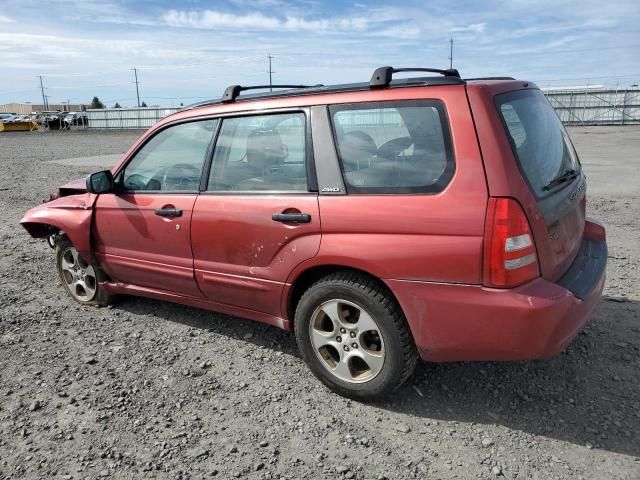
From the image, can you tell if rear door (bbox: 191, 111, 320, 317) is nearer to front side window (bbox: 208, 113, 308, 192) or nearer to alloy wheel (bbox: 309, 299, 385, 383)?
front side window (bbox: 208, 113, 308, 192)

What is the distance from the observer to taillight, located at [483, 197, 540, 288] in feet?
8.34

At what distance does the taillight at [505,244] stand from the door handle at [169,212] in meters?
2.10

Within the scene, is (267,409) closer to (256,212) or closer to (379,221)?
(256,212)

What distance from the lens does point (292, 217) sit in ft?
10.3

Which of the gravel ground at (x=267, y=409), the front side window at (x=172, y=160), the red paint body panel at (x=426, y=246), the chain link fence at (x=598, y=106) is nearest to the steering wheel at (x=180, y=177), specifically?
the front side window at (x=172, y=160)

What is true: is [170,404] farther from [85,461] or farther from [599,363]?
[599,363]

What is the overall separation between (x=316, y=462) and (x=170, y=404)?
102 cm

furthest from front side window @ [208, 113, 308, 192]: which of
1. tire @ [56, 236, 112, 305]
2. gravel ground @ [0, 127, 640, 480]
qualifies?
tire @ [56, 236, 112, 305]

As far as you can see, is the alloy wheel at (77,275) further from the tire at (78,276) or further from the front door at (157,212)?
the front door at (157,212)

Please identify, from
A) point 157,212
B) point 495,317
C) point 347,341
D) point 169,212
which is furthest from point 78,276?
point 495,317

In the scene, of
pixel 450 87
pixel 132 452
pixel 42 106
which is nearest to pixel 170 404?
pixel 132 452

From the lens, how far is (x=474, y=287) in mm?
2625

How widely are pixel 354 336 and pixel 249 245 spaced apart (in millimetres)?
877

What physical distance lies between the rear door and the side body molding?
4.00ft
